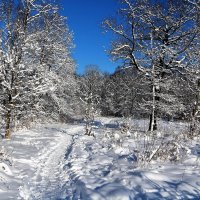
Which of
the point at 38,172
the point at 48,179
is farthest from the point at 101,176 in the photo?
the point at 38,172

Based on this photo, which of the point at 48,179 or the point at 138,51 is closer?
the point at 48,179

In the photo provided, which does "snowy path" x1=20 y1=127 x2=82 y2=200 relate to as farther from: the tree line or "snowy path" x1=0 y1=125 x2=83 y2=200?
the tree line

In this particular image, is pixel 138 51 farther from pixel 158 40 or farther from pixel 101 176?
pixel 101 176

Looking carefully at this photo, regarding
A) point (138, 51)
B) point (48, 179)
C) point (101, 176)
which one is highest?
point (138, 51)

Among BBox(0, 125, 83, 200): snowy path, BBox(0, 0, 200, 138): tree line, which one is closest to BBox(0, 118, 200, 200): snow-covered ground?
BBox(0, 125, 83, 200): snowy path

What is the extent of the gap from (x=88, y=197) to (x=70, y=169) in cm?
297

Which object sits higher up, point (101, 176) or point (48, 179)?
point (101, 176)

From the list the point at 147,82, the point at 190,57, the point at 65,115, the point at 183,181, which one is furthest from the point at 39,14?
the point at 65,115

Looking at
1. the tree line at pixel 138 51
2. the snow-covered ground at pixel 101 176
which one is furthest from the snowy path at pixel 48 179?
the tree line at pixel 138 51

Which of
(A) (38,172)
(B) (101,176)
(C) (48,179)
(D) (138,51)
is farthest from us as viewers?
(D) (138,51)

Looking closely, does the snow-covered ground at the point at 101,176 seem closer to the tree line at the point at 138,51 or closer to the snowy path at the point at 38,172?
the snowy path at the point at 38,172

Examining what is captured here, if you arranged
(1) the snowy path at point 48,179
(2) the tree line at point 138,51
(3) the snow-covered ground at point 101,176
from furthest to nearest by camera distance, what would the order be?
1. (2) the tree line at point 138,51
2. (1) the snowy path at point 48,179
3. (3) the snow-covered ground at point 101,176

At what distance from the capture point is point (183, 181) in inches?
259

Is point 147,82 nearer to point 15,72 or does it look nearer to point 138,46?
point 138,46
